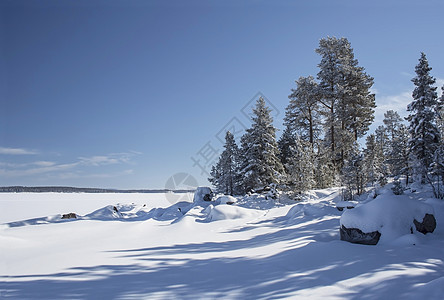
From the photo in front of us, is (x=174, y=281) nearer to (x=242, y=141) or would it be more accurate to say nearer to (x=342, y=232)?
(x=342, y=232)

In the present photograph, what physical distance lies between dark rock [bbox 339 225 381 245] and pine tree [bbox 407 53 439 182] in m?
10.7

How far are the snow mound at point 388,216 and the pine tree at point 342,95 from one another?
48.1ft

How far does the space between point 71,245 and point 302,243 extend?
6799 millimetres

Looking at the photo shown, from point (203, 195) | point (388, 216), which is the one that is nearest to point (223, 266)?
point (388, 216)

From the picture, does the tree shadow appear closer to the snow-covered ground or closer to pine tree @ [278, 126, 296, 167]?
the snow-covered ground

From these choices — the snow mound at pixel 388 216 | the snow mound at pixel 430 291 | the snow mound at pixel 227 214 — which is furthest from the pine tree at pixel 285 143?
the snow mound at pixel 430 291

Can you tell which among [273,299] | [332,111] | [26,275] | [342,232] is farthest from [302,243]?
[332,111]

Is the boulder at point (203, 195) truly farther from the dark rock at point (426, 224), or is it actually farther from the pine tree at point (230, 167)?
the dark rock at point (426, 224)

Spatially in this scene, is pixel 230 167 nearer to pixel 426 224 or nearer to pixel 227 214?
pixel 227 214

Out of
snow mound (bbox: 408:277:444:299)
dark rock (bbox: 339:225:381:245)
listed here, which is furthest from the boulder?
snow mound (bbox: 408:277:444:299)

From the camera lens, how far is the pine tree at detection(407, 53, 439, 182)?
45.5 ft

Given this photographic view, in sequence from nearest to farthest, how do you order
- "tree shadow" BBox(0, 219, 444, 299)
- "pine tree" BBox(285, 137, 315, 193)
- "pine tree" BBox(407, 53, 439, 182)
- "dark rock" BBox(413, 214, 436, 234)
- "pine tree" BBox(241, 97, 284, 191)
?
1. "tree shadow" BBox(0, 219, 444, 299)
2. "dark rock" BBox(413, 214, 436, 234)
3. "pine tree" BBox(407, 53, 439, 182)
4. "pine tree" BBox(285, 137, 315, 193)
5. "pine tree" BBox(241, 97, 284, 191)

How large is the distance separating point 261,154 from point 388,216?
15.8 metres

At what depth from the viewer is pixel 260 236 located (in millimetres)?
8164
